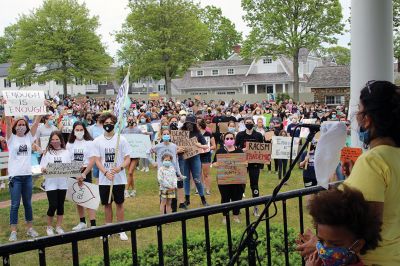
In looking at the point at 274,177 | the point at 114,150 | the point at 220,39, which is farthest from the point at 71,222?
the point at 220,39

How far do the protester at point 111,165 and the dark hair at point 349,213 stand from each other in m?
5.90

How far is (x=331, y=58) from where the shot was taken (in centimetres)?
8425

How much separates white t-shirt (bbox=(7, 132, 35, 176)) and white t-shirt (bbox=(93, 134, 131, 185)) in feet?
3.62

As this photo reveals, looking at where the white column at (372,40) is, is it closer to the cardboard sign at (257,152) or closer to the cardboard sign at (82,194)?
the cardboard sign at (82,194)

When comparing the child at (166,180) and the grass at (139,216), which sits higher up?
the child at (166,180)

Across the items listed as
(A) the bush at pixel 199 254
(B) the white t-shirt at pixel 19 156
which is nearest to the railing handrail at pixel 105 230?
(A) the bush at pixel 199 254

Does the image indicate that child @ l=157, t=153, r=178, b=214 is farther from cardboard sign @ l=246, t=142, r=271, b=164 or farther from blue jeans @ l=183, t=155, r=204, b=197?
cardboard sign @ l=246, t=142, r=271, b=164

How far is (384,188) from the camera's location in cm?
238

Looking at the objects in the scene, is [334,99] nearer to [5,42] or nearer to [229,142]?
[229,142]

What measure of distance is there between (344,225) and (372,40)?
11.2ft

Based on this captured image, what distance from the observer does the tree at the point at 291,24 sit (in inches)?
1774

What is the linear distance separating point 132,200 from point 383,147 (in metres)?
9.63

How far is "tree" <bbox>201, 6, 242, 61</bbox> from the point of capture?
85188 mm

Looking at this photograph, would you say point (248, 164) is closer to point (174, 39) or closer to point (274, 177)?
point (274, 177)
